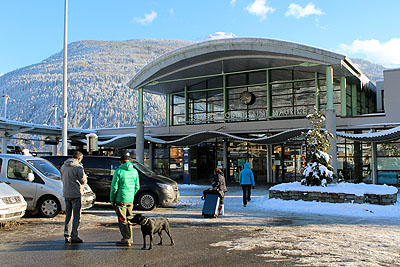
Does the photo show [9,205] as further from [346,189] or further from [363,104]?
[363,104]

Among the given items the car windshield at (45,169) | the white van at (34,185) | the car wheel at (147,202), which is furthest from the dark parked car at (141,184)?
the white van at (34,185)

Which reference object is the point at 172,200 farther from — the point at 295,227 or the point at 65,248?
the point at 65,248

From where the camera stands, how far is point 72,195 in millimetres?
7434

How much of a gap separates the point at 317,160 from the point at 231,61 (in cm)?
1211

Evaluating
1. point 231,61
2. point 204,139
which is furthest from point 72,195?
point 231,61

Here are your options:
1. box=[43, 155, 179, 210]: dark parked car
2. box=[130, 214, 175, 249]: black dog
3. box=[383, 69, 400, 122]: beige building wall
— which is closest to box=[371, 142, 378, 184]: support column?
box=[383, 69, 400, 122]: beige building wall

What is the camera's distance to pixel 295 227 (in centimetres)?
948

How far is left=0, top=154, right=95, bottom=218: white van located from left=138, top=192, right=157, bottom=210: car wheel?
222 cm

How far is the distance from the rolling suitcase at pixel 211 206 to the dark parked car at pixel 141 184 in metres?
2.11

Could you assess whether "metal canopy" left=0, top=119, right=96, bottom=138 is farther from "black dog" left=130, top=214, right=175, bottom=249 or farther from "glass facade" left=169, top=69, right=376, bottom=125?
"black dog" left=130, top=214, right=175, bottom=249

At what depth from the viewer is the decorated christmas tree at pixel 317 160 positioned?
1471 centimetres

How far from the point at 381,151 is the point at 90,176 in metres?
16.8

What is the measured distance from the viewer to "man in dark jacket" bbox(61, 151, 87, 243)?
24.5 ft

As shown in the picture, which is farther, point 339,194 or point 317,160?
point 317,160
